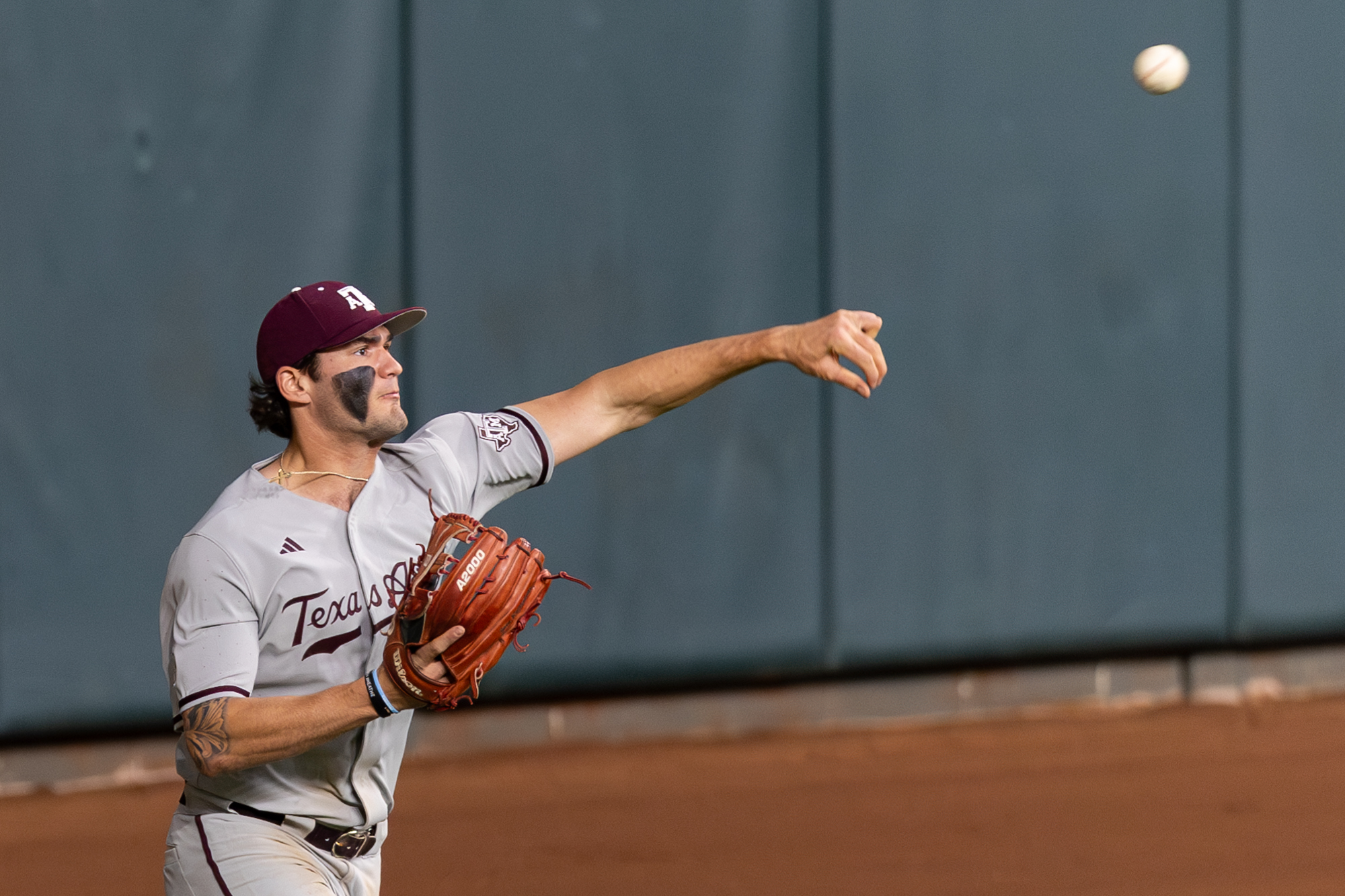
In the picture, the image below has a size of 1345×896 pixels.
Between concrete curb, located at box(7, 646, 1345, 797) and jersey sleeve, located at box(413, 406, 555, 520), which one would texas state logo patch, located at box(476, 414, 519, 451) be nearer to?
jersey sleeve, located at box(413, 406, 555, 520)

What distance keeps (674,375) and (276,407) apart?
33.5 inches

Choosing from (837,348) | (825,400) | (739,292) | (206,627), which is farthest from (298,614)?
(825,400)

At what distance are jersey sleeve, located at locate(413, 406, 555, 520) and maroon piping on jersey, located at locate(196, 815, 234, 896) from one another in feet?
2.62

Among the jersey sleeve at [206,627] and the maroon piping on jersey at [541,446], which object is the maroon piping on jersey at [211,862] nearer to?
the jersey sleeve at [206,627]

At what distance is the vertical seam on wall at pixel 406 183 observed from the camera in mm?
5664

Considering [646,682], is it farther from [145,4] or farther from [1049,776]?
[145,4]

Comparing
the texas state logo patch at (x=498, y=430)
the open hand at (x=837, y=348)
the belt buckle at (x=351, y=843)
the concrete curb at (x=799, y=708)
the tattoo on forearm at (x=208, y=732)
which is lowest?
the concrete curb at (x=799, y=708)

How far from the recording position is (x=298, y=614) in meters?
2.60

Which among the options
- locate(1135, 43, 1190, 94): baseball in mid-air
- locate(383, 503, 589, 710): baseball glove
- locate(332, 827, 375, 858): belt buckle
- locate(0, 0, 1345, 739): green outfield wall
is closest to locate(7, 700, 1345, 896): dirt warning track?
locate(0, 0, 1345, 739): green outfield wall

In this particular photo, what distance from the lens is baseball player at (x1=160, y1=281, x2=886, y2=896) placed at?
242 cm

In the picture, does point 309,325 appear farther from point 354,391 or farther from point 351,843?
point 351,843

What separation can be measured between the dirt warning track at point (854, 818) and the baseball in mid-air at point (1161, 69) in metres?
2.80

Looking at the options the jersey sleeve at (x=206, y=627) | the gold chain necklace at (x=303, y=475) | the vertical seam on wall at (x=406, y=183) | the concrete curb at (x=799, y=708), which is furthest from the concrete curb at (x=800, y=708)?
the jersey sleeve at (x=206, y=627)

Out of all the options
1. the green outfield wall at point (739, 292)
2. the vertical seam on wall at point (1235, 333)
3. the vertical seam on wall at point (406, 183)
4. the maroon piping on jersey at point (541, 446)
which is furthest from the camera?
the vertical seam on wall at point (1235, 333)
